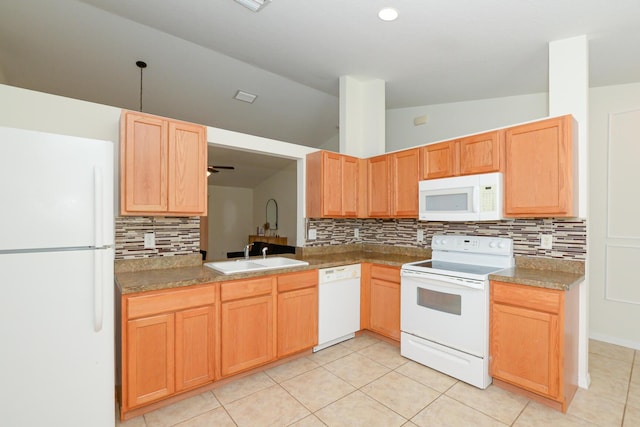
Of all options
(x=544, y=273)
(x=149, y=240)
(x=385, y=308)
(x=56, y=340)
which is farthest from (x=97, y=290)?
(x=544, y=273)

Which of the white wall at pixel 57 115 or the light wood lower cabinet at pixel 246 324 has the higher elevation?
the white wall at pixel 57 115

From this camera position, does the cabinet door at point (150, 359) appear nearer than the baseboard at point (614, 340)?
Yes

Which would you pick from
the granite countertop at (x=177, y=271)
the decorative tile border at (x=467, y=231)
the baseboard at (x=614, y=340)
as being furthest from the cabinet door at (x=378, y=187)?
the baseboard at (x=614, y=340)

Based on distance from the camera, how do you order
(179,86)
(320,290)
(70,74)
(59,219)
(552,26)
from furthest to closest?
(179,86) → (70,74) → (320,290) → (552,26) → (59,219)

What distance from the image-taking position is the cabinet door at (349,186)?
3.50m

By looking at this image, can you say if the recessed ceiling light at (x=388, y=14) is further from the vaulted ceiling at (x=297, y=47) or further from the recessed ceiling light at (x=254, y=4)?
the recessed ceiling light at (x=254, y=4)

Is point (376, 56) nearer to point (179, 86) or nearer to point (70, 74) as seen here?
point (179, 86)

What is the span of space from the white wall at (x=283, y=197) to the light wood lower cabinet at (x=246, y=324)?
4.35m

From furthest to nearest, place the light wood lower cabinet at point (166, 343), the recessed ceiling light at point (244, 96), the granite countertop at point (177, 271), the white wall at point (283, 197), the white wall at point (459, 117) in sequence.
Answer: the white wall at point (283, 197) → the recessed ceiling light at point (244, 96) → the white wall at point (459, 117) → the granite countertop at point (177, 271) → the light wood lower cabinet at point (166, 343)

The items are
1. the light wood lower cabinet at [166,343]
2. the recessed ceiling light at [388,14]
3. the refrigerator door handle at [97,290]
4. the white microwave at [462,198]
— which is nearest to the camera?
the refrigerator door handle at [97,290]

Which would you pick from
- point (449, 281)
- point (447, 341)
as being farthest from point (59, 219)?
point (447, 341)

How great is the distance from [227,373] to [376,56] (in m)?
3.14

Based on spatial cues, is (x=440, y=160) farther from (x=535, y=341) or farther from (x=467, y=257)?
(x=535, y=341)

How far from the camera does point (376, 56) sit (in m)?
2.97
